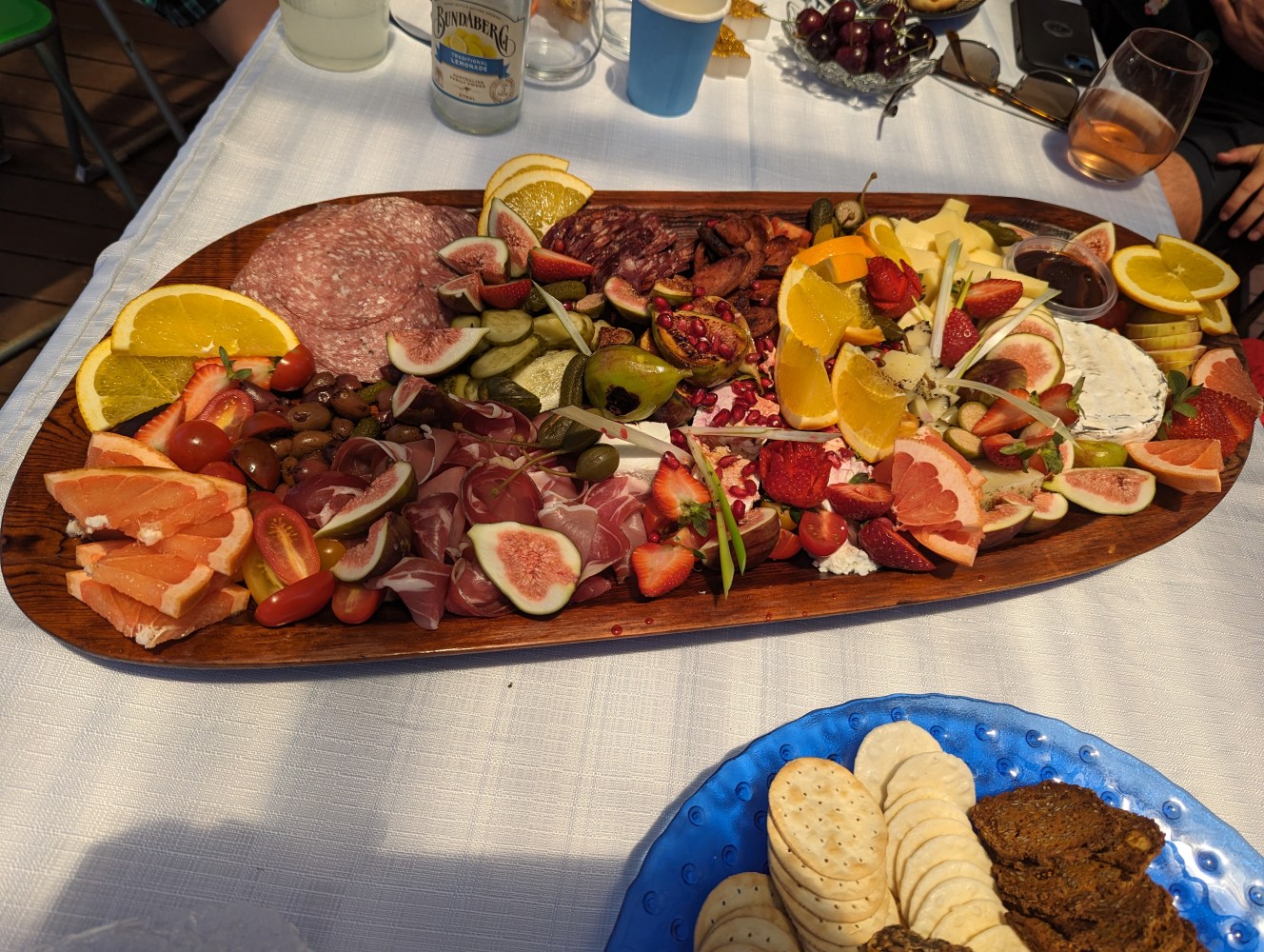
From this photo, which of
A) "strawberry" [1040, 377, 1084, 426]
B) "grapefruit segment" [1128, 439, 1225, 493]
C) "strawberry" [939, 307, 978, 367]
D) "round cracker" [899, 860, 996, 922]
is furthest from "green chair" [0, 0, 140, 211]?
"grapefruit segment" [1128, 439, 1225, 493]

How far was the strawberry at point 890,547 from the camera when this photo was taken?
1.36 metres

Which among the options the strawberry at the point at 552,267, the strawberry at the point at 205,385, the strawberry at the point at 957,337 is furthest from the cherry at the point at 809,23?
the strawberry at the point at 205,385

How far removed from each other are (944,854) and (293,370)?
48.8 inches

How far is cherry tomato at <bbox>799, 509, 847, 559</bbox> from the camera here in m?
1.36

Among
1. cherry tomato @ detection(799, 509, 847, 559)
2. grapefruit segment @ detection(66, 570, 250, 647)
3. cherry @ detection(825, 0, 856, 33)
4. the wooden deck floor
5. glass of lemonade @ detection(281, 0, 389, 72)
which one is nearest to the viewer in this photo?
grapefruit segment @ detection(66, 570, 250, 647)

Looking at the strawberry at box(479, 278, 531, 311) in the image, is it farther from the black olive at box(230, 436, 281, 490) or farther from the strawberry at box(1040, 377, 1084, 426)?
the strawberry at box(1040, 377, 1084, 426)

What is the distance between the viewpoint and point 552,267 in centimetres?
158

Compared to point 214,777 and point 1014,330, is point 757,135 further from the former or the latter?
point 214,777

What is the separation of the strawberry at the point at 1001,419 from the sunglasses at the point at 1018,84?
136 centimetres

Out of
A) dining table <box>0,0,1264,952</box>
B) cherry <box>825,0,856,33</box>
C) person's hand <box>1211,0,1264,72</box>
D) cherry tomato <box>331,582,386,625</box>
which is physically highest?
person's hand <box>1211,0,1264,72</box>

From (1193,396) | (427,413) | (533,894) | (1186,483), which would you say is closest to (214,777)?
(533,894)

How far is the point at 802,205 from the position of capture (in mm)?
1854

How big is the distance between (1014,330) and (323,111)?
1.70 meters

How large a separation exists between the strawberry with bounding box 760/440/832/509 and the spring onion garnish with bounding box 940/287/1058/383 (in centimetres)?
38
